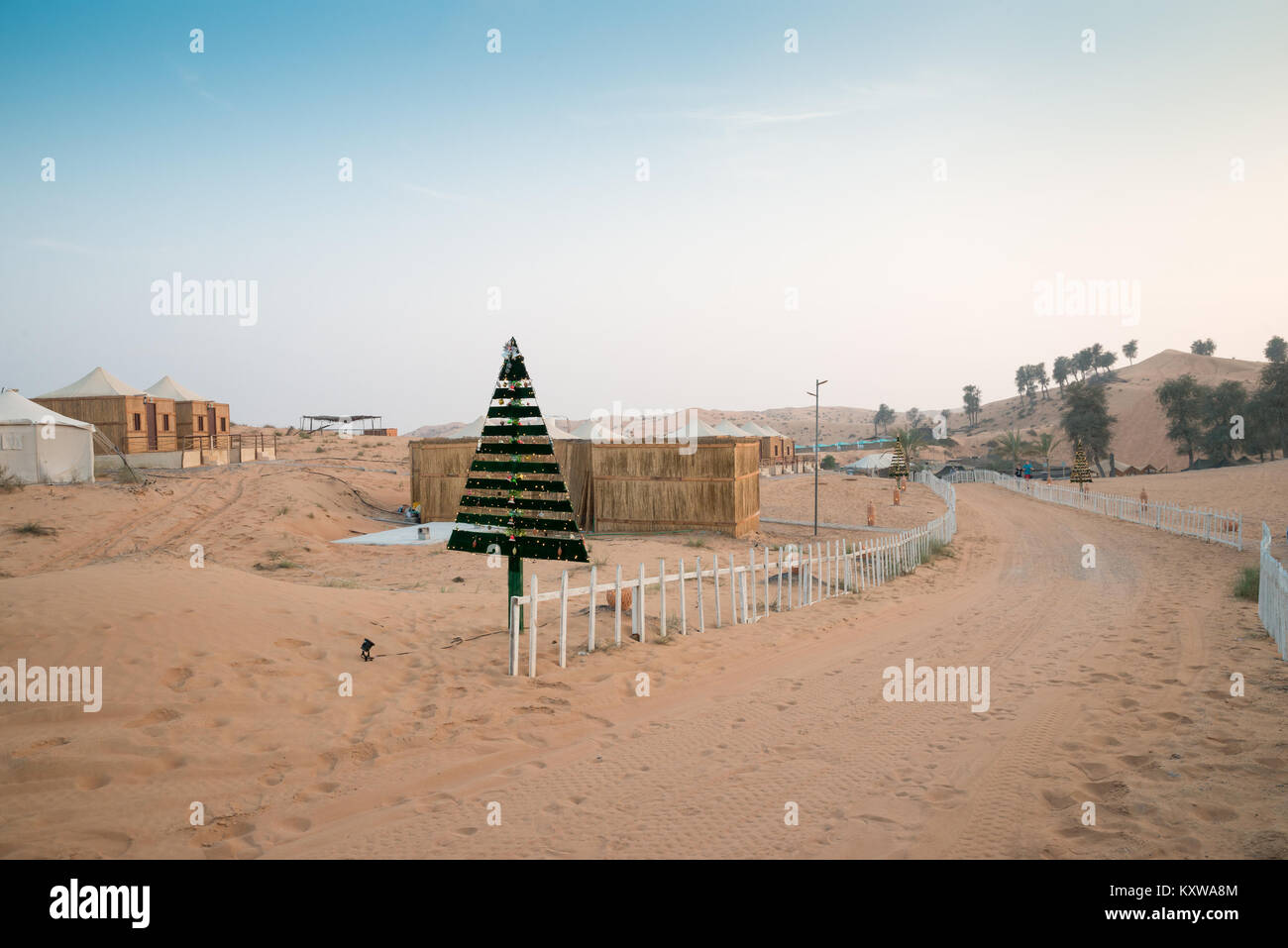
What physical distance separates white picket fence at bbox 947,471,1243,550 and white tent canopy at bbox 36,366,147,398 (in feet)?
152

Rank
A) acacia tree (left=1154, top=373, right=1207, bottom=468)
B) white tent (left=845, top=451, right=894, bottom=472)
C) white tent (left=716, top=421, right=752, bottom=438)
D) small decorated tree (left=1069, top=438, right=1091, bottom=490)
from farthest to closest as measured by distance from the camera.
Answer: acacia tree (left=1154, top=373, right=1207, bottom=468) < white tent (left=845, top=451, right=894, bottom=472) < white tent (left=716, top=421, right=752, bottom=438) < small decorated tree (left=1069, top=438, right=1091, bottom=490)

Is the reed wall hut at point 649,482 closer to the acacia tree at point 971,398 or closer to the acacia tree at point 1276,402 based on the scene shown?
the acacia tree at point 1276,402

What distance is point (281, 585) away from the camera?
10789mm

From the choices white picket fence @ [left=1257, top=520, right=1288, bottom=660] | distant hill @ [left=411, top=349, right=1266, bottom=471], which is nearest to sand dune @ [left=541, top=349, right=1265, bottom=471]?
distant hill @ [left=411, top=349, right=1266, bottom=471]

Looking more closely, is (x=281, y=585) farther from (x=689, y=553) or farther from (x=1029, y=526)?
(x=1029, y=526)

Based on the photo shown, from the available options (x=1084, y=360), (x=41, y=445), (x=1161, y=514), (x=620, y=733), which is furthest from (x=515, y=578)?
(x=1084, y=360)

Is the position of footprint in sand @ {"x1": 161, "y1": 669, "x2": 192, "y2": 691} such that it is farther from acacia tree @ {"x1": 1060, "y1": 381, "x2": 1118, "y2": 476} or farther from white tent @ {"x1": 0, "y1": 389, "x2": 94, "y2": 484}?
acacia tree @ {"x1": 1060, "y1": 381, "x2": 1118, "y2": 476}

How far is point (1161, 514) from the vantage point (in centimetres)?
2497

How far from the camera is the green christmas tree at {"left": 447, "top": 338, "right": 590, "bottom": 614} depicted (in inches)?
366

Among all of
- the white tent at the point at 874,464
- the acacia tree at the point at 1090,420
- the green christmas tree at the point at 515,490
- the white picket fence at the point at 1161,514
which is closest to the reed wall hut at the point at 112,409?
the green christmas tree at the point at 515,490

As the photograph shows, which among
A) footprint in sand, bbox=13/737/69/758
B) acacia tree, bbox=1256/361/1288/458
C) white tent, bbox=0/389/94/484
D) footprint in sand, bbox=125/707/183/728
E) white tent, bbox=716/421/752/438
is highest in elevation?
acacia tree, bbox=1256/361/1288/458

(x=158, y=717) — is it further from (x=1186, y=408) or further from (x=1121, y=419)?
(x=1121, y=419)

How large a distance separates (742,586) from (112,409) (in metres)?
36.4
